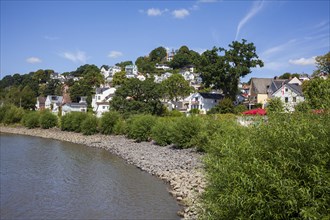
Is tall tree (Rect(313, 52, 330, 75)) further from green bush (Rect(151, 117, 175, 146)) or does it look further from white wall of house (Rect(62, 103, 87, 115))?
white wall of house (Rect(62, 103, 87, 115))

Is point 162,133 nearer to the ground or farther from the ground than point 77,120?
nearer to the ground

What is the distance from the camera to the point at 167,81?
7325cm

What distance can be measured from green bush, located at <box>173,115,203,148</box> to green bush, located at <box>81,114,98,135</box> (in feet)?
70.3

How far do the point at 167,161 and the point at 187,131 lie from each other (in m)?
5.20

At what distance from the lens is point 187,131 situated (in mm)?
30859

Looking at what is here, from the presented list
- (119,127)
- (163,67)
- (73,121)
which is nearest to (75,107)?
(73,121)

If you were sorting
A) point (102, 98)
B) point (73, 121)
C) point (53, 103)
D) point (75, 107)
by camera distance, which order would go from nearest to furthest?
point (73, 121), point (102, 98), point (75, 107), point (53, 103)

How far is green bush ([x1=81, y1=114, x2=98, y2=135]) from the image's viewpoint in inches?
1937

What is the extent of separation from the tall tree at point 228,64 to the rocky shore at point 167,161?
18.4 metres

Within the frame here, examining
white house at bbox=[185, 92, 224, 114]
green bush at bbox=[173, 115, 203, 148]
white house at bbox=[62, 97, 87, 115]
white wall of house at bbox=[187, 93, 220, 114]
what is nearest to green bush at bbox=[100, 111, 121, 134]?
green bush at bbox=[173, 115, 203, 148]

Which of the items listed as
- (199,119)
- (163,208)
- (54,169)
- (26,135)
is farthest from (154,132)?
(26,135)

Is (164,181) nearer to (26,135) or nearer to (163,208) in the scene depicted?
(163,208)

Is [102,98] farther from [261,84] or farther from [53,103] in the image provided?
[261,84]

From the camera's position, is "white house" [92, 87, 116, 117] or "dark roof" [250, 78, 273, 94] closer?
"dark roof" [250, 78, 273, 94]
